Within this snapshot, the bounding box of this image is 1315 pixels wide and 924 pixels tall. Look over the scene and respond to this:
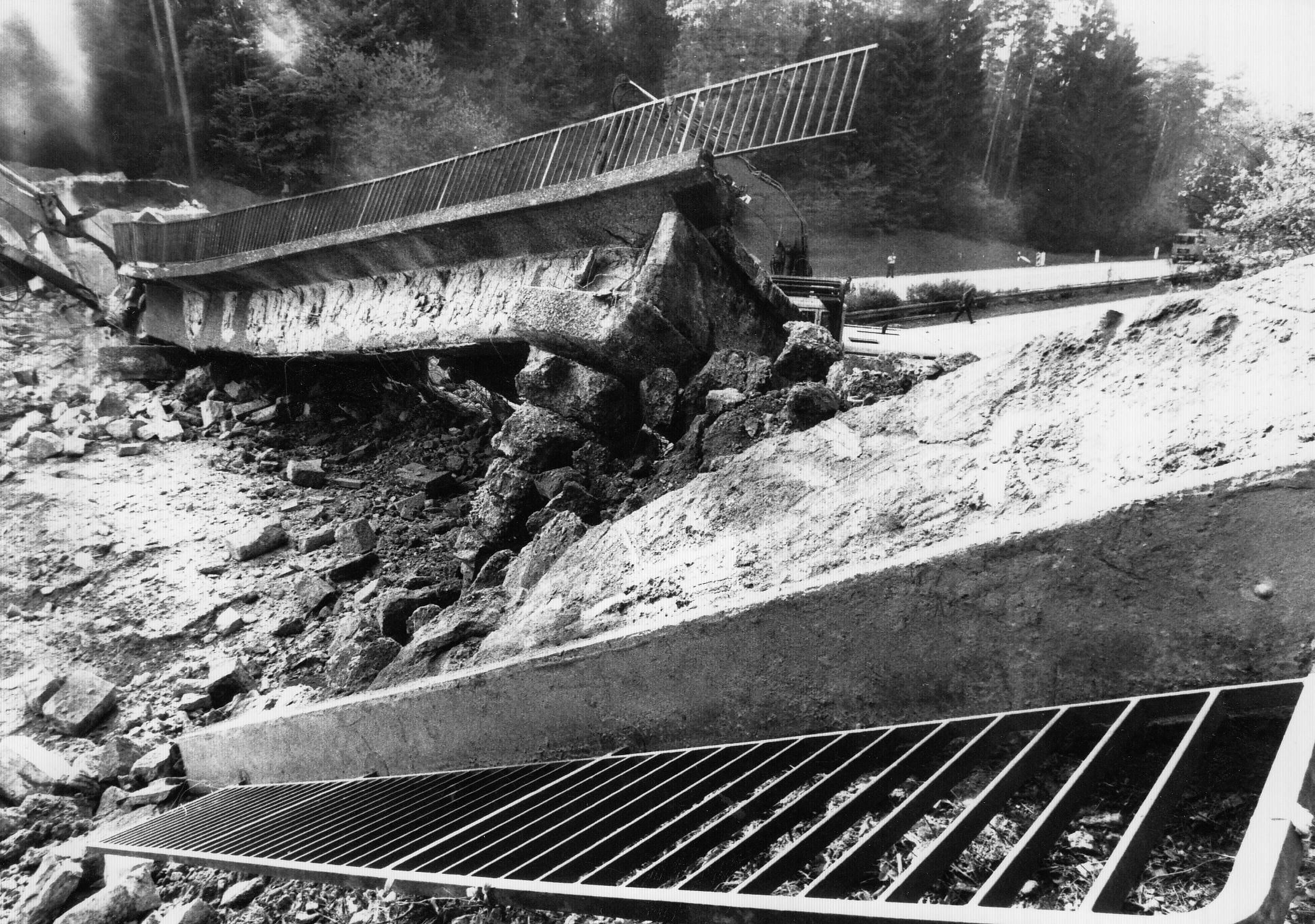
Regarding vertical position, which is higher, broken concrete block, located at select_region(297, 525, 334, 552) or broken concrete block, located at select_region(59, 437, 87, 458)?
broken concrete block, located at select_region(59, 437, 87, 458)

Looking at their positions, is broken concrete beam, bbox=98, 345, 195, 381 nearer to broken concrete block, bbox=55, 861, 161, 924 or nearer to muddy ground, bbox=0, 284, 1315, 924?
muddy ground, bbox=0, 284, 1315, 924

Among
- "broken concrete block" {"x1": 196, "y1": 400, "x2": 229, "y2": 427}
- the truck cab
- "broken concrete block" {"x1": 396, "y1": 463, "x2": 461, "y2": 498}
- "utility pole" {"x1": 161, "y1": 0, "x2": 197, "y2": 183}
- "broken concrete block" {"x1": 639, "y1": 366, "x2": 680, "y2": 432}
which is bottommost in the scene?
"broken concrete block" {"x1": 396, "y1": 463, "x2": 461, "y2": 498}

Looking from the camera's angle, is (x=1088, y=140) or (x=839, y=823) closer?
(x=839, y=823)

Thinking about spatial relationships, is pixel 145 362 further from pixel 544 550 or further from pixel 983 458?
pixel 983 458

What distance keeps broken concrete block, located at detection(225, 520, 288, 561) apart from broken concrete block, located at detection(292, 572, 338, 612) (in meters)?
0.64

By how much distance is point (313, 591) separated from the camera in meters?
5.08

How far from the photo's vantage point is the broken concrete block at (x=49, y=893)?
2939mm

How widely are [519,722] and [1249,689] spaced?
2066 millimetres

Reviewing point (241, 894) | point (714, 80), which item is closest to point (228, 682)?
point (241, 894)

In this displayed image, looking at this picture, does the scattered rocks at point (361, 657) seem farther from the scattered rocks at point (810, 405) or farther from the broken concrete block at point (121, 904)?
the scattered rocks at point (810, 405)

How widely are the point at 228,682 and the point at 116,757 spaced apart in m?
0.63

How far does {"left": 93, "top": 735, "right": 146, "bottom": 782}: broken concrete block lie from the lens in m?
3.93

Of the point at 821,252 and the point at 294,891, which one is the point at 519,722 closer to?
the point at 294,891

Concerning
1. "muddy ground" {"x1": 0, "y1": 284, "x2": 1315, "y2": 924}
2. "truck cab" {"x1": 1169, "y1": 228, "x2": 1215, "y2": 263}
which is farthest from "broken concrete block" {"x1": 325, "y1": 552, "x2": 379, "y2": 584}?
"truck cab" {"x1": 1169, "y1": 228, "x2": 1215, "y2": 263}
